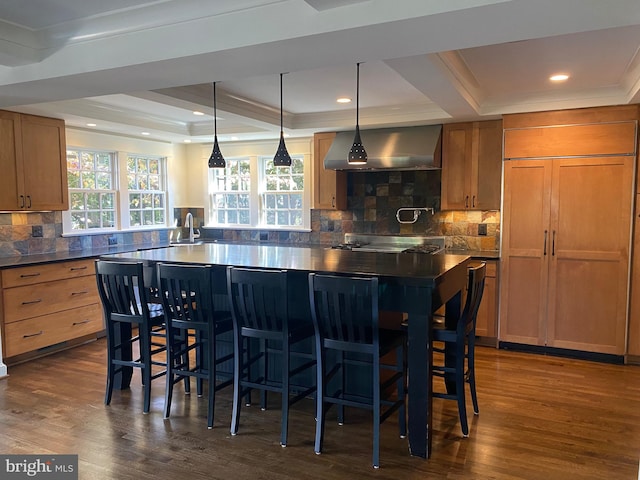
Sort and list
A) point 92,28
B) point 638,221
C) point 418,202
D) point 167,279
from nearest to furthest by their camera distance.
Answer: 1. point 92,28
2. point 167,279
3. point 638,221
4. point 418,202

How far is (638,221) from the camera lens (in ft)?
13.8

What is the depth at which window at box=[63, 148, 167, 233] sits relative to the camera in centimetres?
543

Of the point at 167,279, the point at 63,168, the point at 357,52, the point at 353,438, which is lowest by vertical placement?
the point at 353,438

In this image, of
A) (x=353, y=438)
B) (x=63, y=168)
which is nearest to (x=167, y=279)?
(x=353, y=438)

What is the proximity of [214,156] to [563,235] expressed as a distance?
128 inches

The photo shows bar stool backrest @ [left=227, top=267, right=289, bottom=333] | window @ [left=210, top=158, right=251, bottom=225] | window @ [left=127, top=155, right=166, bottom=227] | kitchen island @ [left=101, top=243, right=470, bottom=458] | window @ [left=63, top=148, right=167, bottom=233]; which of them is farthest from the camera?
window @ [left=210, top=158, right=251, bottom=225]

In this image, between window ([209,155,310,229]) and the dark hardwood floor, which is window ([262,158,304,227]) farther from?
the dark hardwood floor

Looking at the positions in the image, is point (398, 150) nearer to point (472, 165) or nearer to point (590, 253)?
point (472, 165)

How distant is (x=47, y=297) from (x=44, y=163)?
4.40 feet

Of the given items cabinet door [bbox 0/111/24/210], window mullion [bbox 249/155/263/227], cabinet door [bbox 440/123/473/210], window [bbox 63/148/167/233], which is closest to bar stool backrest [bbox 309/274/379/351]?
cabinet door [bbox 440/123/473/210]

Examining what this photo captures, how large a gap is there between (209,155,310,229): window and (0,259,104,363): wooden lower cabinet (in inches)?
89.1

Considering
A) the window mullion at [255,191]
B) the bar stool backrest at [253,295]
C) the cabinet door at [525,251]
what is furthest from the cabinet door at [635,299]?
the window mullion at [255,191]

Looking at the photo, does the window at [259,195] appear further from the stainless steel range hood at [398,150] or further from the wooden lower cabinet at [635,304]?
the wooden lower cabinet at [635,304]

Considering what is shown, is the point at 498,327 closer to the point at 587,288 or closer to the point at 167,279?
the point at 587,288
